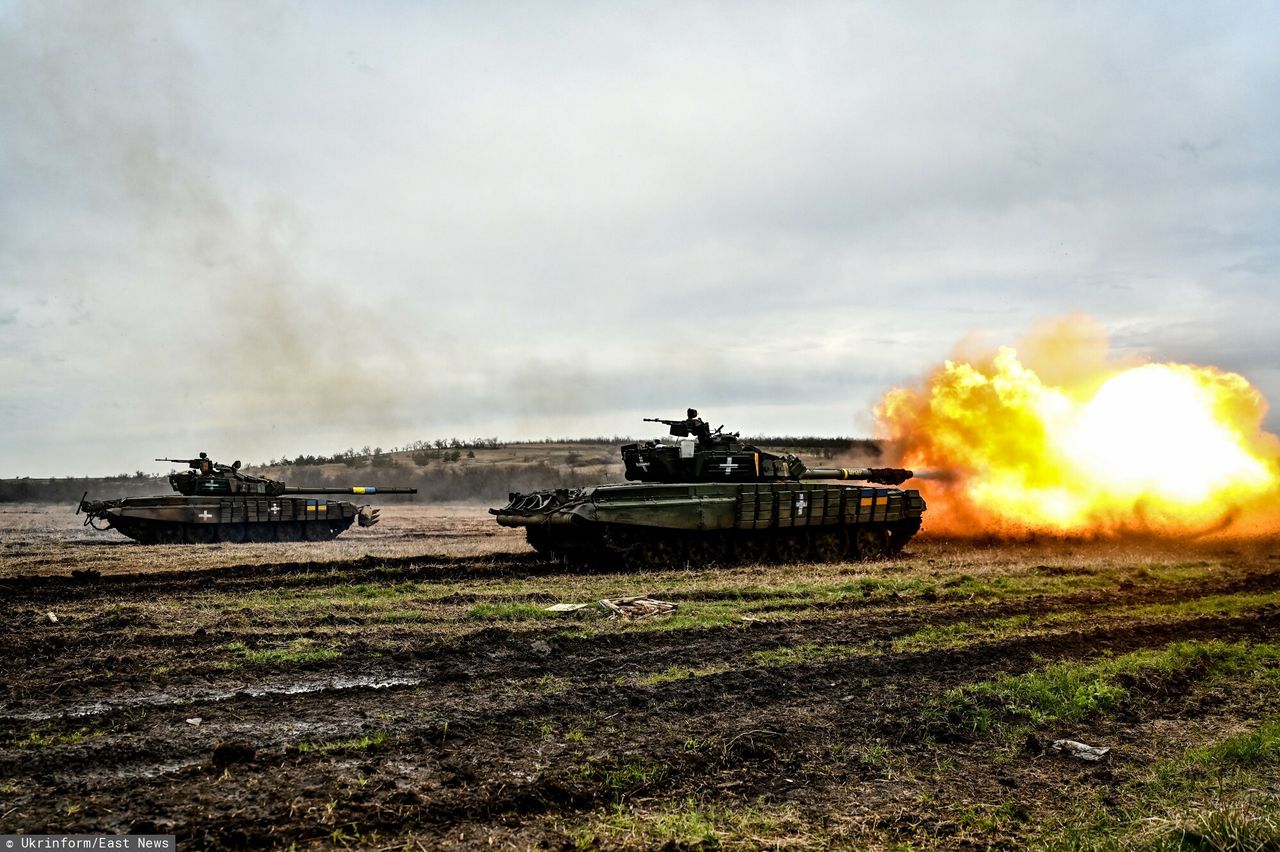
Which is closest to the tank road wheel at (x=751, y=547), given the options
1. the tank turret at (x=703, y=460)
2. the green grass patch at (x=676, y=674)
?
the tank turret at (x=703, y=460)

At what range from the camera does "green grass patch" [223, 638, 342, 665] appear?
10.8 m

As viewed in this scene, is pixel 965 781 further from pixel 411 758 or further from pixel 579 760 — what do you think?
pixel 411 758

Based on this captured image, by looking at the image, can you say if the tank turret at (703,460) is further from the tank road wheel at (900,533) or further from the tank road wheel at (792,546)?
the tank road wheel at (900,533)

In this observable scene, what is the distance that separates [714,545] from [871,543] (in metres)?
4.91

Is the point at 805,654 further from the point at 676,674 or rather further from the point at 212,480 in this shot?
the point at 212,480

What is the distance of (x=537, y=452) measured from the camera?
8219 centimetres

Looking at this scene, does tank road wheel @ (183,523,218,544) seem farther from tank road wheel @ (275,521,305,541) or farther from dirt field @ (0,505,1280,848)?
dirt field @ (0,505,1280,848)

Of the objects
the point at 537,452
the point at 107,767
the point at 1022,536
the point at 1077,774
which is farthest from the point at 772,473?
the point at 537,452

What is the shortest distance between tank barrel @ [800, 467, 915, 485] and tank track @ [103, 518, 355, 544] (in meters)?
16.0

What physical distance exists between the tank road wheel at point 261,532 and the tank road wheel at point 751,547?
1641 centimetres

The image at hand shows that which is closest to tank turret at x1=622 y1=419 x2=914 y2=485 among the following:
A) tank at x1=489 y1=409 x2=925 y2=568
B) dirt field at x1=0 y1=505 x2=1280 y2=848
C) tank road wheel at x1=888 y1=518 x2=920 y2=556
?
tank at x1=489 y1=409 x2=925 y2=568

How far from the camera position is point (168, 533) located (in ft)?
96.1

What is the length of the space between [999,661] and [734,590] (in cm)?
611

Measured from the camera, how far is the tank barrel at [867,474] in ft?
81.6
